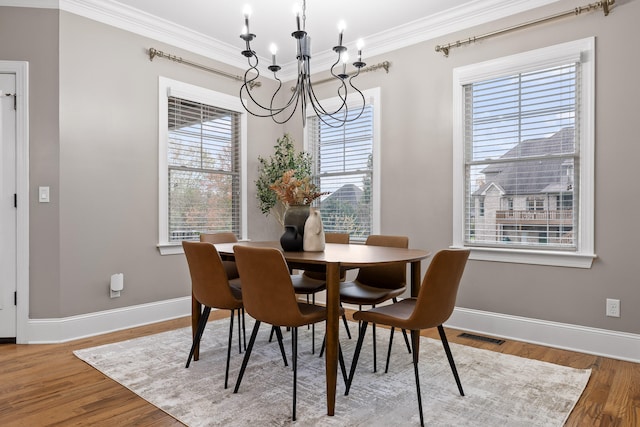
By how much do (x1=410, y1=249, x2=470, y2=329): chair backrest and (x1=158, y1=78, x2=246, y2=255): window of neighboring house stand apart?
9.06 feet

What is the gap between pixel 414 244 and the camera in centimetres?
394

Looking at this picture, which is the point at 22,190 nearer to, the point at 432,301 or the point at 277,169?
the point at 277,169

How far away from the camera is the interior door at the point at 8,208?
316 centimetres

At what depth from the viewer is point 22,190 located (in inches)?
125

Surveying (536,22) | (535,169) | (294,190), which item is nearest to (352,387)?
(294,190)

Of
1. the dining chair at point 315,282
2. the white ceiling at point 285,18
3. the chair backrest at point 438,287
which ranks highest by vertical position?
the white ceiling at point 285,18

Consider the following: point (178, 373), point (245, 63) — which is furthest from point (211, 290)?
point (245, 63)

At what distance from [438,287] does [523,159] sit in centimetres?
191

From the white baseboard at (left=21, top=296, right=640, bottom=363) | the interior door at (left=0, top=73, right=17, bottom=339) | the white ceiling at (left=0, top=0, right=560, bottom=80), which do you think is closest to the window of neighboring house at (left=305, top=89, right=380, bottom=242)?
the white ceiling at (left=0, top=0, right=560, bottom=80)

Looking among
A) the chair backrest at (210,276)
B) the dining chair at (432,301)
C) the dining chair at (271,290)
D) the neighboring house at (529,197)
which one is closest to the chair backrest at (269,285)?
the dining chair at (271,290)

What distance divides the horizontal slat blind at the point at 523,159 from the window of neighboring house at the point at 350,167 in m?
0.96

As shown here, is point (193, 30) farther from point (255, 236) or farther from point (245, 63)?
point (255, 236)

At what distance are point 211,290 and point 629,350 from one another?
9.45 feet

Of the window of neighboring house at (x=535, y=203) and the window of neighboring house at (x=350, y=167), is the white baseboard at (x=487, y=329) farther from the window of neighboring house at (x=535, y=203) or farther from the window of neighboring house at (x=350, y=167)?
the window of neighboring house at (x=350, y=167)
